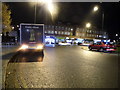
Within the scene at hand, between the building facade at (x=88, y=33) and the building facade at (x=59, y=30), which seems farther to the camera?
the building facade at (x=88, y=33)

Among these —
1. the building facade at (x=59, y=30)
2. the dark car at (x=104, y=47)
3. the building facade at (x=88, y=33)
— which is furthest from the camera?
the building facade at (x=88, y=33)

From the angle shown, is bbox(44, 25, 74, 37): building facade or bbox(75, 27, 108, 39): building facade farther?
bbox(75, 27, 108, 39): building facade

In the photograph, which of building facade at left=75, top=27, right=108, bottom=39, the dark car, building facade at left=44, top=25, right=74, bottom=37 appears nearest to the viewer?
the dark car

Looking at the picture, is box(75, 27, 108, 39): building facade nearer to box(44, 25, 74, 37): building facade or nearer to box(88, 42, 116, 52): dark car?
box(44, 25, 74, 37): building facade

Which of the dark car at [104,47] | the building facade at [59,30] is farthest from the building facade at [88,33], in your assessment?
the dark car at [104,47]

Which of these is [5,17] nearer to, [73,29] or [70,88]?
[70,88]

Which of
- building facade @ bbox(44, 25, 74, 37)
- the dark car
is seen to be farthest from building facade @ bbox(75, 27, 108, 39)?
the dark car

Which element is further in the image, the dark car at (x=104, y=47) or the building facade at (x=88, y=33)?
the building facade at (x=88, y=33)

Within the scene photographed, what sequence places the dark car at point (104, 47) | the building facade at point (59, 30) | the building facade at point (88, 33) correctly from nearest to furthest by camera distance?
the dark car at point (104, 47) → the building facade at point (59, 30) → the building facade at point (88, 33)

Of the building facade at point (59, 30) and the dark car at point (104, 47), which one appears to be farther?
the building facade at point (59, 30)

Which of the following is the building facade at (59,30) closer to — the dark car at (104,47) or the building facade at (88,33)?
the building facade at (88,33)

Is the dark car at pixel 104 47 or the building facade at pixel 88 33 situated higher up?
the building facade at pixel 88 33

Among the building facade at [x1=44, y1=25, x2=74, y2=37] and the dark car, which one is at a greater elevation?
the building facade at [x1=44, y1=25, x2=74, y2=37]

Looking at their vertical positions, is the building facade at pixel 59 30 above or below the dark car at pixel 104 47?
above
